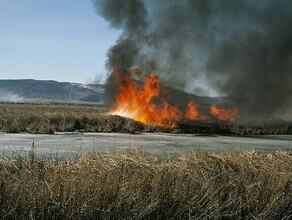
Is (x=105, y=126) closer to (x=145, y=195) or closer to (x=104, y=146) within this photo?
(x=104, y=146)

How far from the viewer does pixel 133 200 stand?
8977mm

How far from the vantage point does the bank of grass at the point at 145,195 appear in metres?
8.59

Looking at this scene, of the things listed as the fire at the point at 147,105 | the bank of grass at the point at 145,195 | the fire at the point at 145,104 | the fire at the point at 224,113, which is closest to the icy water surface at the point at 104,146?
the bank of grass at the point at 145,195

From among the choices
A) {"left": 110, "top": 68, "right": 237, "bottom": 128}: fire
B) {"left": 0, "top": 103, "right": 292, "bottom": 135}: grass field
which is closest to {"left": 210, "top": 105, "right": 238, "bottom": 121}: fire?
{"left": 110, "top": 68, "right": 237, "bottom": 128}: fire

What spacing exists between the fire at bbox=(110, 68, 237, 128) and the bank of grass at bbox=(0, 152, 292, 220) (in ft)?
88.6

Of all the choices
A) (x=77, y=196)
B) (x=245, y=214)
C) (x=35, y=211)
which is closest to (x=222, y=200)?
(x=245, y=214)

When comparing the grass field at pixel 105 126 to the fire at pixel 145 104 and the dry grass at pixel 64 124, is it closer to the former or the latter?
the dry grass at pixel 64 124

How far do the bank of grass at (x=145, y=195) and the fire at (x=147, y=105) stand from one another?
2701 centimetres

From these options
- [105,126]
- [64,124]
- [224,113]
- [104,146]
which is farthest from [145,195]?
[224,113]

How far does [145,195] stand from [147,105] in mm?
31855

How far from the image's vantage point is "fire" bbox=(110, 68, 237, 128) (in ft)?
132

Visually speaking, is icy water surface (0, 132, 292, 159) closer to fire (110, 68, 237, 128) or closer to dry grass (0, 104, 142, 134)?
dry grass (0, 104, 142, 134)

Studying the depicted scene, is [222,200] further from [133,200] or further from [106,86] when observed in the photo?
[106,86]

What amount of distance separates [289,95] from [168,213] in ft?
146
